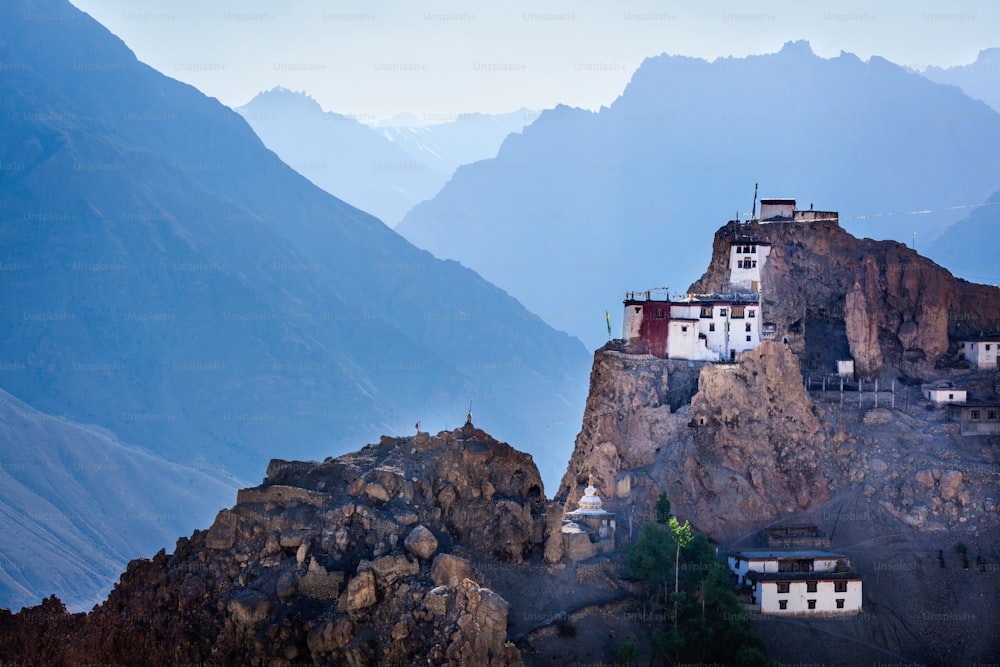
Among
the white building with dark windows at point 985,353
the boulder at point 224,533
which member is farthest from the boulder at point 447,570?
the white building with dark windows at point 985,353

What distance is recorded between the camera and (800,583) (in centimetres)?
8056

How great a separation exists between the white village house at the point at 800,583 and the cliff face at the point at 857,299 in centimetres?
1652

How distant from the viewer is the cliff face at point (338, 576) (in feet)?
226

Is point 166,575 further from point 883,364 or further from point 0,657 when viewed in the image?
point 883,364

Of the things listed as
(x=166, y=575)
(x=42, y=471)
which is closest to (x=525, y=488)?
(x=166, y=575)

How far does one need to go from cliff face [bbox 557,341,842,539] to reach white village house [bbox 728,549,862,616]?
17.0ft

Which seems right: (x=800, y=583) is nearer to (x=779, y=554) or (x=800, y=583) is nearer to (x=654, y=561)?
(x=779, y=554)

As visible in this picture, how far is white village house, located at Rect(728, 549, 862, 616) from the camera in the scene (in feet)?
263

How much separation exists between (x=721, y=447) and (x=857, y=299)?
1448 centimetres

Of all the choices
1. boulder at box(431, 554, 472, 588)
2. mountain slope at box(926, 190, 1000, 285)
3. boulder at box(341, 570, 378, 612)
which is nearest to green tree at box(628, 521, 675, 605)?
boulder at box(431, 554, 472, 588)

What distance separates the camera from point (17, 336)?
17725 centimetres

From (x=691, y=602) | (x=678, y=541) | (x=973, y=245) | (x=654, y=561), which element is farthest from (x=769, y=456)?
(x=973, y=245)

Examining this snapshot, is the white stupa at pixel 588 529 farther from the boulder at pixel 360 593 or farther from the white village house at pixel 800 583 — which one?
the boulder at pixel 360 593

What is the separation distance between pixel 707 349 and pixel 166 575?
115 feet
